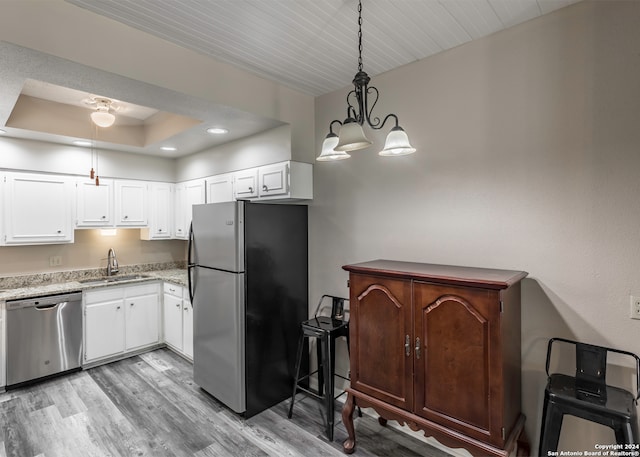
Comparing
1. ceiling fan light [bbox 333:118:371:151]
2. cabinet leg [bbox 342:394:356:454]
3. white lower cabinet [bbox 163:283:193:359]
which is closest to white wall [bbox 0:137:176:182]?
white lower cabinet [bbox 163:283:193:359]

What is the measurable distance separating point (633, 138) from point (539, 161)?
1.33 ft

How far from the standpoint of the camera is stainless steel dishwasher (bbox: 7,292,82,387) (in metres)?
3.10

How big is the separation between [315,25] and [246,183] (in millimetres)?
1699

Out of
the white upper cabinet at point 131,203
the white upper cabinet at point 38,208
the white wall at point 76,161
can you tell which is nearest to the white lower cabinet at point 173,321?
the white upper cabinet at point 131,203

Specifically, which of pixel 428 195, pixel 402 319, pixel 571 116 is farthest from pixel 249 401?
pixel 571 116

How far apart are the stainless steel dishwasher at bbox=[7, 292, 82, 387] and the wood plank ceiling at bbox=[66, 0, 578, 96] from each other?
9.38 feet

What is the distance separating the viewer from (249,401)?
2672 mm

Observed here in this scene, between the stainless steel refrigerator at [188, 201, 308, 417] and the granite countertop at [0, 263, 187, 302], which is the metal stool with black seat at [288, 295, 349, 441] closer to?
the stainless steel refrigerator at [188, 201, 308, 417]

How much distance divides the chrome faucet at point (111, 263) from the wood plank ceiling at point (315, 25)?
3106 millimetres

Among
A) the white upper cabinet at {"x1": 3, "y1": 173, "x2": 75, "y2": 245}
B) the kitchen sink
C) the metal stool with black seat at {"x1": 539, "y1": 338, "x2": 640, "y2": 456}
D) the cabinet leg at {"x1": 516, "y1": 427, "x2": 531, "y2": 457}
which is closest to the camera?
the metal stool with black seat at {"x1": 539, "y1": 338, "x2": 640, "y2": 456}

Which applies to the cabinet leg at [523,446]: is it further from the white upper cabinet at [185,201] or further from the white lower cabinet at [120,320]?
the white lower cabinet at [120,320]

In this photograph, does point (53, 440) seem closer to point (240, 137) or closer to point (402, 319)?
point (402, 319)

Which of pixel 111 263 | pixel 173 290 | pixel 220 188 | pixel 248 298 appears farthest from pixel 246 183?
pixel 111 263

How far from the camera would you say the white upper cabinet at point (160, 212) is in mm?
4324
